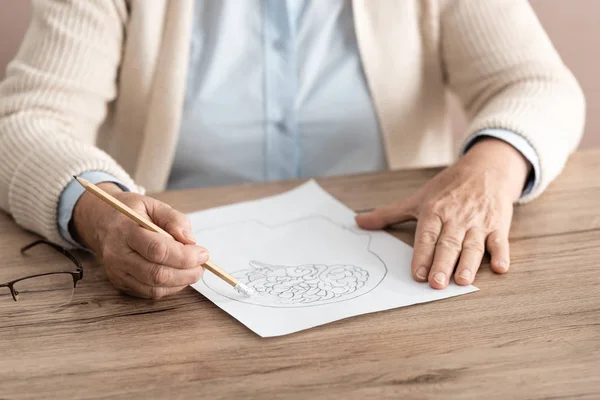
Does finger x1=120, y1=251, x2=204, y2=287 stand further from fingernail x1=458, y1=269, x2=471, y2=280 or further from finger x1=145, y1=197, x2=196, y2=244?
fingernail x1=458, y1=269, x2=471, y2=280

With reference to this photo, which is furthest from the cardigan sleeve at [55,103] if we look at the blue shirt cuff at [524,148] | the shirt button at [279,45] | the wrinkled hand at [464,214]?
the blue shirt cuff at [524,148]

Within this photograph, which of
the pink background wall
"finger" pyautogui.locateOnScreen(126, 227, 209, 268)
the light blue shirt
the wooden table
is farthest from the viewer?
the pink background wall

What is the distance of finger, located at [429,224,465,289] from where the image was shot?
0.78 meters

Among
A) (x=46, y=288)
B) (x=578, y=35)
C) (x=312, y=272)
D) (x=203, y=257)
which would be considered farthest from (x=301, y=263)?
(x=578, y=35)

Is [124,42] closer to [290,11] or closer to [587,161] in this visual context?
[290,11]

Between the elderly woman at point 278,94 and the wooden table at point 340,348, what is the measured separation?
20 centimetres

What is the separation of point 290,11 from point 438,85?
11.6 inches

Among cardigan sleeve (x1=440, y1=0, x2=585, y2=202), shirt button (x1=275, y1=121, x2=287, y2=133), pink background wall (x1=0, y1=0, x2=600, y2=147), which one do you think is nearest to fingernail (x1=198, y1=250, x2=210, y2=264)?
cardigan sleeve (x1=440, y1=0, x2=585, y2=202)

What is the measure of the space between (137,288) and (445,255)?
1.05 feet

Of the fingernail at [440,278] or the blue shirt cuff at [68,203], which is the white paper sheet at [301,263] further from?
the blue shirt cuff at [68,203]

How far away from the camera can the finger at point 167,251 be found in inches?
29.0

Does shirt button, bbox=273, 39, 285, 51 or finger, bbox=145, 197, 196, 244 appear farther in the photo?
shirt button, bbox=273, 39, 285, 51

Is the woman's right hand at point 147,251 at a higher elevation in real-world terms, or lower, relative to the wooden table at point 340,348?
higher

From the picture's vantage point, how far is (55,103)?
3.60ft
